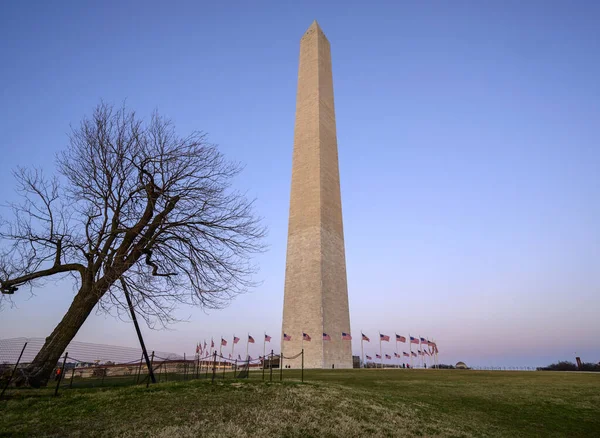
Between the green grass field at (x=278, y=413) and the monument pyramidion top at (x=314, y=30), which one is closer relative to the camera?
the green grass field at (x=278, y=413)

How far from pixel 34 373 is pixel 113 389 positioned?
247 centimetres

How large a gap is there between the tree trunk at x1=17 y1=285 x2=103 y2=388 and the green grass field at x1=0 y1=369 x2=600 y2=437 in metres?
0.76

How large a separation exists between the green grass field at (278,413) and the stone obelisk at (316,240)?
705 inches

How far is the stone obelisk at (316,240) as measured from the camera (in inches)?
1330

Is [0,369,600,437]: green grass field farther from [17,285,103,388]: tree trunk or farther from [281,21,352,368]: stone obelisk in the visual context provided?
[281,21,352,368]: stone obelisk

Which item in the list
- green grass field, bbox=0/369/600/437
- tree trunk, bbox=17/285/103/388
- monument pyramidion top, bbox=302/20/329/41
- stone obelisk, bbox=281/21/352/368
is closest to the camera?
green grass field, bbox=0/369/600/437

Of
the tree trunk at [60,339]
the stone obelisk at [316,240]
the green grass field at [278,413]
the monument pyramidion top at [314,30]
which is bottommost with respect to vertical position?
the green grass field at [278,413]

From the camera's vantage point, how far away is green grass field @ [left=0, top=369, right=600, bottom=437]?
354 inches

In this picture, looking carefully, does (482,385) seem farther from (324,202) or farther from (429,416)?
(324,202)

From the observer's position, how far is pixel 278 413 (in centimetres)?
1038

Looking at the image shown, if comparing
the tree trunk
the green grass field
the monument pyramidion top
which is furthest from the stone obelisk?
the tree trunk

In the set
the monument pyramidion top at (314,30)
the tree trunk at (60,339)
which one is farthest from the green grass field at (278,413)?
the monument pyramidion top at (314,30)

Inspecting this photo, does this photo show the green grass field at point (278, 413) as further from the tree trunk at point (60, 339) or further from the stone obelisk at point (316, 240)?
the stone obelisk at point (316, 240)

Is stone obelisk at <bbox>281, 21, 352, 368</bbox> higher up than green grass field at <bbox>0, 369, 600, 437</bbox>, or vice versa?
stone obelisk at <bbox>281, 21, 352, 368</bbox>
